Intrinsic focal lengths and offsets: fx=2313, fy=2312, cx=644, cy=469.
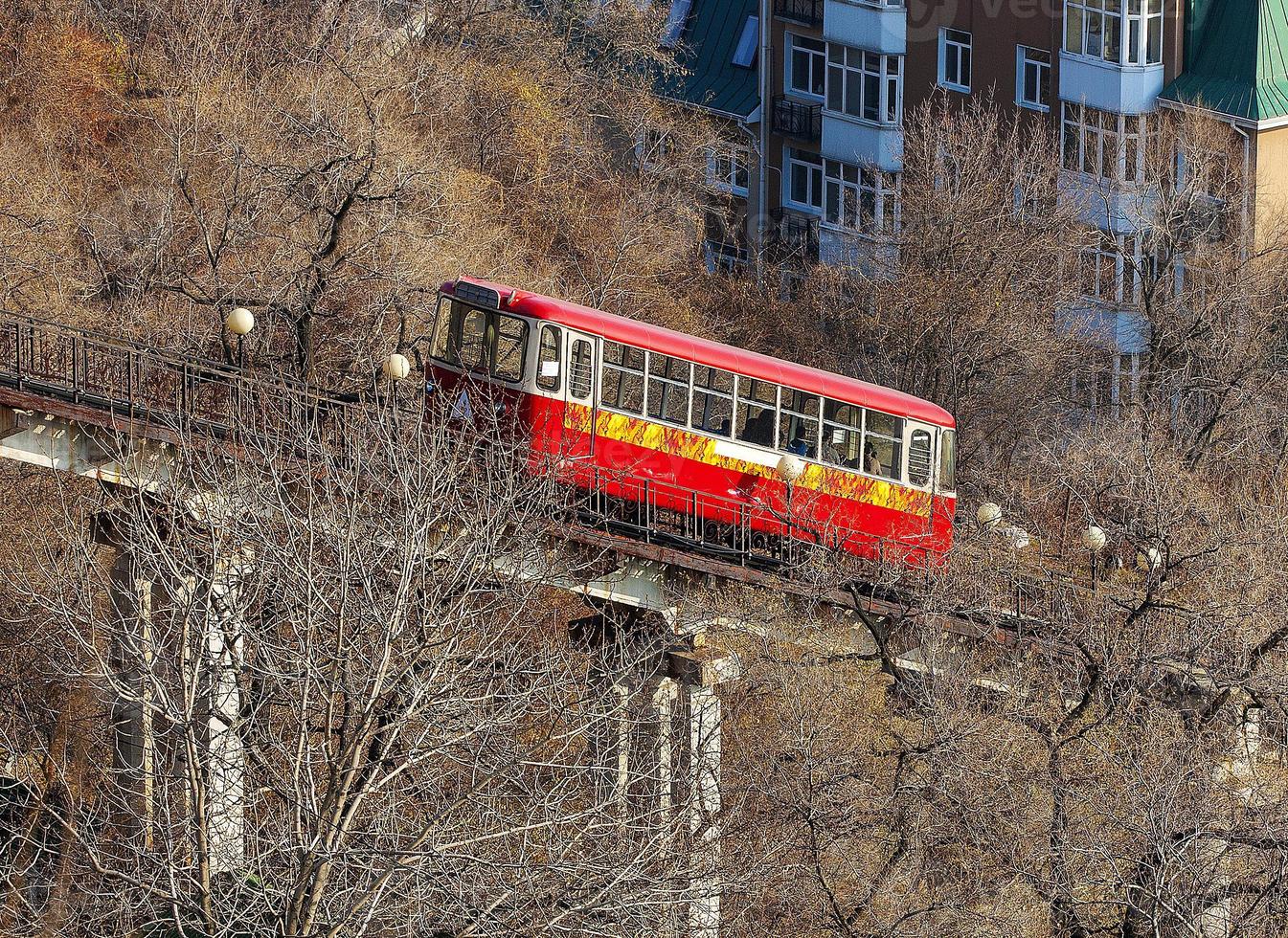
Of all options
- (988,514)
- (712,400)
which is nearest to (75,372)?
(712,400)

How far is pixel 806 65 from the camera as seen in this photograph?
214 ft

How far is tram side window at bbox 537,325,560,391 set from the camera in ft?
105

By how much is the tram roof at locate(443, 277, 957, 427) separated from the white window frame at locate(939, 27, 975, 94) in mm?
25026

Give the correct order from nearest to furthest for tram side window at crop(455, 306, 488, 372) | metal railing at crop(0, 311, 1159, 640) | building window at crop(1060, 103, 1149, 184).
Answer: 1. metal railing at crop(0, 311, 1159, 640)
2. tram side window at crop(455, 306, 488, 372)
3. building window at crop(1060, 103, 1149, 184)

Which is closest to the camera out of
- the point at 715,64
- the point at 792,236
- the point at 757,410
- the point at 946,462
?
the point at 757,410

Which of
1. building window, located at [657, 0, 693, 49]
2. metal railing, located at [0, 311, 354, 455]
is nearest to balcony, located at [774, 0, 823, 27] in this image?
building window, located at [657, 0, 693, 49]

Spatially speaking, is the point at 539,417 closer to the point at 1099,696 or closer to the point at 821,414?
the point at 821,414

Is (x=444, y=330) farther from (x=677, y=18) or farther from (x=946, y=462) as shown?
(x=677, y=18)

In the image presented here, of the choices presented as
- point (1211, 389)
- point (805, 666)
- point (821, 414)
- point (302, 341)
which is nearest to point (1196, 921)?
point (805, 666)

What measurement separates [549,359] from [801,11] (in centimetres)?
3503

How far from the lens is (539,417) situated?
3209 centimetres

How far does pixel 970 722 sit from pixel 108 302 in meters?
18.4

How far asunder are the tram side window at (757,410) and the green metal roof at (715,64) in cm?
3319

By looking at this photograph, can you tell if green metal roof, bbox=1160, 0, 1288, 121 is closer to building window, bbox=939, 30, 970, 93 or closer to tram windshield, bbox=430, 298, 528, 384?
building window, bbox=939, 30, 970, 93
